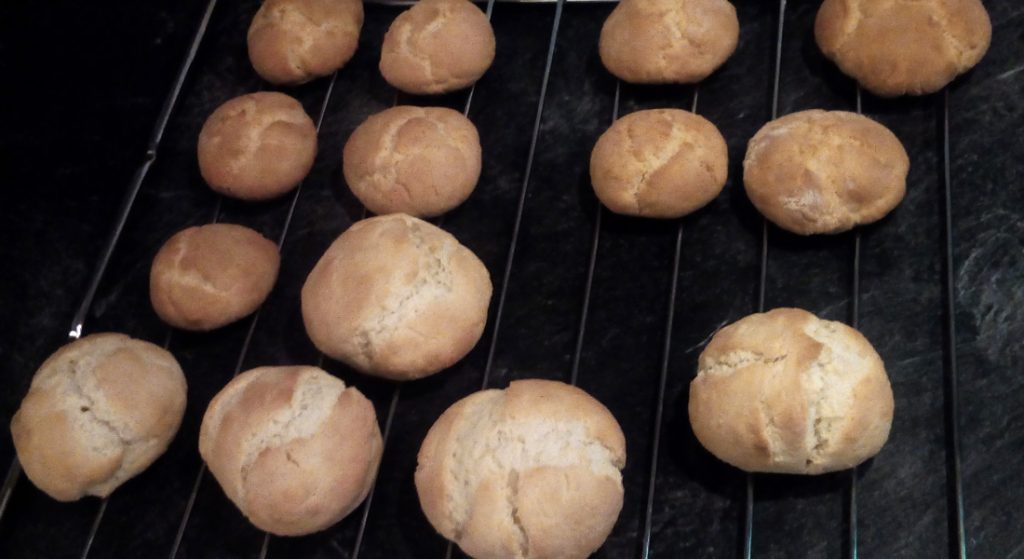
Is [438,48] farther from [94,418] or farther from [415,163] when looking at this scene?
[94,418]

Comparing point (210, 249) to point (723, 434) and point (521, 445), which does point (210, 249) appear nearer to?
point (521, 445)

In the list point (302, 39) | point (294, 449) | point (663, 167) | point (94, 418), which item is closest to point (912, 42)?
point (663, 167)

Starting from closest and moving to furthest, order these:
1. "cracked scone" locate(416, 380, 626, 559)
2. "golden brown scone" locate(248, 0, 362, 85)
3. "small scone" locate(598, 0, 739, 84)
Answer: "cracked scone" locate(416, 380, 626, 559) → "small scone" locate(598, 0, 739, 84) → "golden brown scone" locate(248, 0, 362, 85)

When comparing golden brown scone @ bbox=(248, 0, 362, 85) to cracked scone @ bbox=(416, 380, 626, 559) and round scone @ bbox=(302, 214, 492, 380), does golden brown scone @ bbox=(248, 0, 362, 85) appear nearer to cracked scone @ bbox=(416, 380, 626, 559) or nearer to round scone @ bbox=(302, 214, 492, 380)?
round scone @ bbox=(302, 214, 492, 380)

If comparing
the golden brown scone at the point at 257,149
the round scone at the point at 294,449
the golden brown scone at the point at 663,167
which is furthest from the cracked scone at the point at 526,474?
the golden brown scone at the point at 257,149

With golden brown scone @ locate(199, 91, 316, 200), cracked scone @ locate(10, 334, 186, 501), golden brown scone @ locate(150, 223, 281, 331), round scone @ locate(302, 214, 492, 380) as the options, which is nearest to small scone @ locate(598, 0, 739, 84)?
round scone @ locate(302, 214, 492, 380)

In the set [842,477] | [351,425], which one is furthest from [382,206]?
[842,477]
